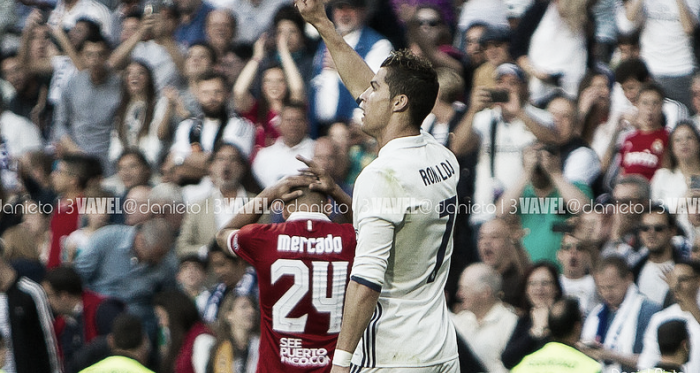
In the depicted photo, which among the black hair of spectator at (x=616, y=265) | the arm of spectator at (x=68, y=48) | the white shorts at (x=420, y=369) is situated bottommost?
the white shorts at (x=420, y=369)

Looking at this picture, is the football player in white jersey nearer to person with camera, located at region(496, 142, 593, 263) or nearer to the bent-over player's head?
the bent-over player's head

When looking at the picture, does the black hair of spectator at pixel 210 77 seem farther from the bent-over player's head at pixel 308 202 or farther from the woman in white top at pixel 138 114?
the bent-over player's head at pixel 308 202

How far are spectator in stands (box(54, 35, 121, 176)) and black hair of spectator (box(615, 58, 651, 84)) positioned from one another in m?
4.87

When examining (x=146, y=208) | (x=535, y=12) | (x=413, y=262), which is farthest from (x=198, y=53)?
(x=413, y=262)

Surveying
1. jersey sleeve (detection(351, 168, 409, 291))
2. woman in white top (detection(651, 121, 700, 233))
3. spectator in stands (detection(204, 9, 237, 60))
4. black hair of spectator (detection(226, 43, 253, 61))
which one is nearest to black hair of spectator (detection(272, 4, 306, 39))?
black hair of spectator (detection(226, 43, 253, 61))

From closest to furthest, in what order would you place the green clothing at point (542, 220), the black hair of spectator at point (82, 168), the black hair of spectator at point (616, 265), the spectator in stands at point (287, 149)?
the black hair of spectator at point (616, 265), the green clothing at point (542, 220), the spectator in stands at point (287, 149), the black hair of spectator at point (82, 168)

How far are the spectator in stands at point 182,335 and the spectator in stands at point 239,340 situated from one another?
3.5 inches

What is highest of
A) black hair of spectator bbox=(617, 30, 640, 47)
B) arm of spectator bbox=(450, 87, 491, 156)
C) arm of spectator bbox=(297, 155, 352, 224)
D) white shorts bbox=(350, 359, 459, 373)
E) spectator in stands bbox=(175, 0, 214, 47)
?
spectator in stands bbox=(175, 0, 214, 47)

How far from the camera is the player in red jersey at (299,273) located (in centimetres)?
479

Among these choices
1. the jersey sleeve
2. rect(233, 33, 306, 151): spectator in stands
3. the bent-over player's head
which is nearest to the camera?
the jersey sleeve

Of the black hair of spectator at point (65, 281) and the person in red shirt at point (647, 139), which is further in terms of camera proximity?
the person in red shirt at point (647, 139)

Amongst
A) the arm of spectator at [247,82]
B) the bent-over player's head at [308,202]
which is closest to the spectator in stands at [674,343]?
the bent-over player's head at [308,202]

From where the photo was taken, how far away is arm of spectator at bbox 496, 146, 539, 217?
289 inches

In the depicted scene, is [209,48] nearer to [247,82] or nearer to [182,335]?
[247,82]
